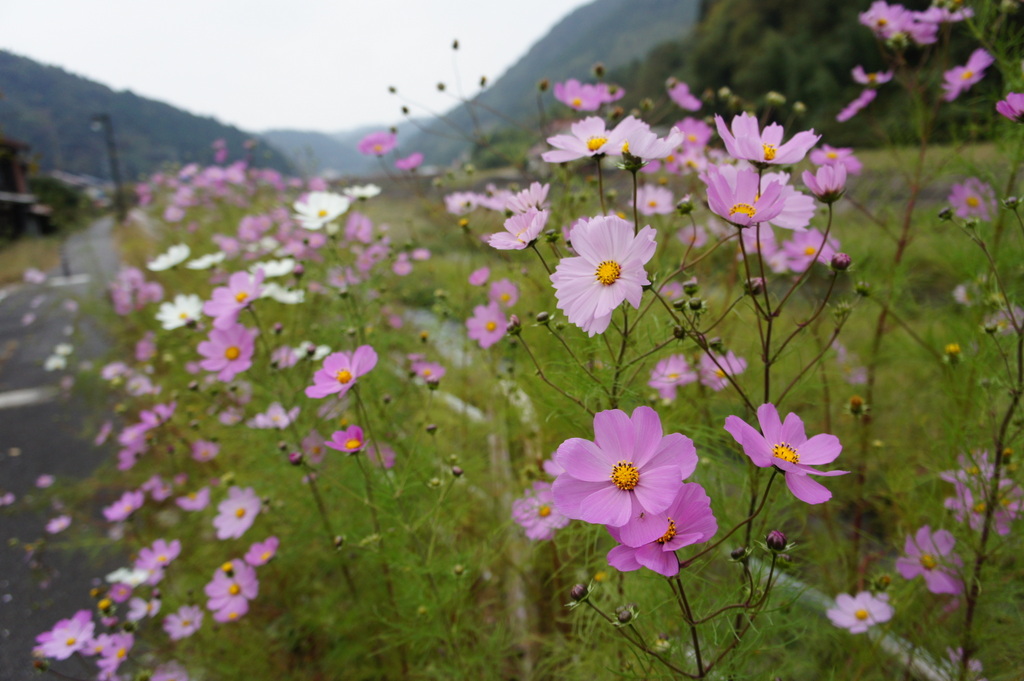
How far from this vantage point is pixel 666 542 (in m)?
0.39

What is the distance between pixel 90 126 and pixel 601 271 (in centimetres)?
636

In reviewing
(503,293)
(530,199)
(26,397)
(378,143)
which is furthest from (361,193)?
(26,397)

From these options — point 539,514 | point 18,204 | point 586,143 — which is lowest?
point 18,204

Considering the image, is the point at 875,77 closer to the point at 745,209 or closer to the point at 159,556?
the point at 745,209

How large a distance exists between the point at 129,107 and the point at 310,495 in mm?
5738

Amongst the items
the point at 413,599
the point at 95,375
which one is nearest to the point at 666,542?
the point at 413,599

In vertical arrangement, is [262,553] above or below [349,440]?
below

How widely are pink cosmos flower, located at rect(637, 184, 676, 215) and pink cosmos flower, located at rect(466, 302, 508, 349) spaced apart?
0.37m

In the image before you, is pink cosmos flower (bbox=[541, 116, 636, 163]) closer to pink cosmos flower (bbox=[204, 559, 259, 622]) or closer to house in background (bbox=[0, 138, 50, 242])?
pink cosmos flower (bbox=[204, 559, 259, 622])

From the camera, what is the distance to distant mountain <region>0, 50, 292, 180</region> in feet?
9.23

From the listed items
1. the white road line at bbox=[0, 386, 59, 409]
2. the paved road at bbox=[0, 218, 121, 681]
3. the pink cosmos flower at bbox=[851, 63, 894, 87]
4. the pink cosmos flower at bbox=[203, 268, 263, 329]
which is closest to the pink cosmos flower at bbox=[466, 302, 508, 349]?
the pink cosmos flower at bbox=[203, 268, 263, 329]

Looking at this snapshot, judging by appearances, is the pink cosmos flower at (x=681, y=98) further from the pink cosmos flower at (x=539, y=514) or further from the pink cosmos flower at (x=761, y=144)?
the pink cosmos flower at (x=539, y=514)

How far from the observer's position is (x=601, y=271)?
0.47m

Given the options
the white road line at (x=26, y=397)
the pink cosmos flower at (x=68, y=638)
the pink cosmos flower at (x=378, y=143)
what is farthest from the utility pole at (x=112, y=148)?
the pink cosmos flower at (x=68, y=638)
